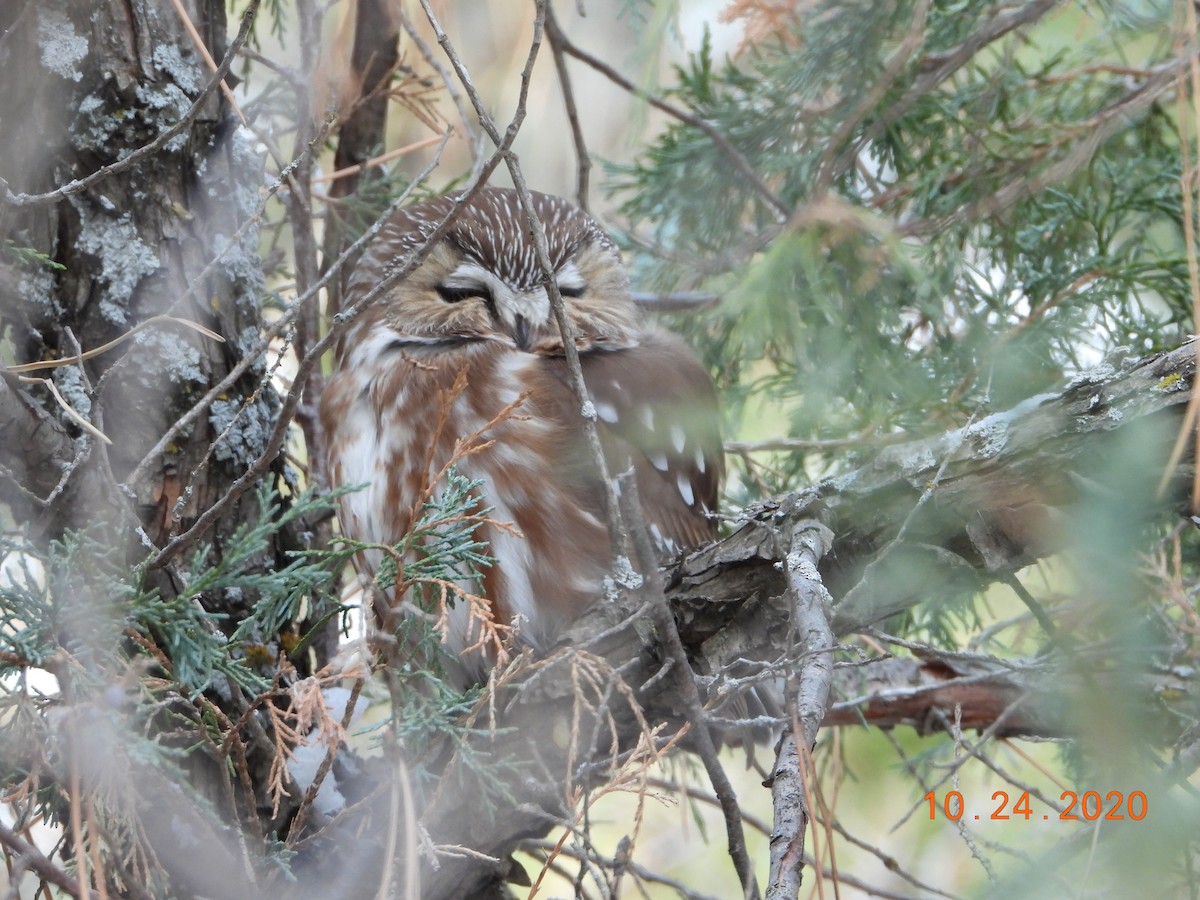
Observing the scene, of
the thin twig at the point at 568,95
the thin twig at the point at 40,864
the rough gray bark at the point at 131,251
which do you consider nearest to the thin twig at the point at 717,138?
the thin twig at the point at 568,95

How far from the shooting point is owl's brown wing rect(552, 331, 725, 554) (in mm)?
2250

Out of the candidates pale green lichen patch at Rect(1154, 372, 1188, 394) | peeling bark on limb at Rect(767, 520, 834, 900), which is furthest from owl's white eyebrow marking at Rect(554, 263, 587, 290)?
pale green lichen patch at Rect(1154, 372, 1188, 394)

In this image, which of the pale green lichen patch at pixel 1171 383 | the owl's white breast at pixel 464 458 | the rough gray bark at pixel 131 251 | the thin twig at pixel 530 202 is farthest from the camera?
the owl's white breast at pixel 464 458

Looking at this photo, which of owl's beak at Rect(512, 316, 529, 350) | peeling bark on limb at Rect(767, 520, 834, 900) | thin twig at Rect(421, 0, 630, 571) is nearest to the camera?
peeling bark on limb at Rect(767, 520, 834, 900)

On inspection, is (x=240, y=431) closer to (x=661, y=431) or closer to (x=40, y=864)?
(x=661, y=431)

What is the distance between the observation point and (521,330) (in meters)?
2.33

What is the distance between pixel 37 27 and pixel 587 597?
1.37 meters

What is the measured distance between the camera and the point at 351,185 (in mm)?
2543

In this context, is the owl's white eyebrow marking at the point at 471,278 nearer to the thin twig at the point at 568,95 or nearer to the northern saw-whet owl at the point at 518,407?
the northern saw-whet owl at the point at 518,407

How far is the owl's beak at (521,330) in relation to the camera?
232 cm

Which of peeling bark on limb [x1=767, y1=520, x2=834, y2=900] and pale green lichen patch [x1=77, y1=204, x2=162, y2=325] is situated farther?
pale green lichen patch [x1=77, y1=204, x2=162, y2=325]

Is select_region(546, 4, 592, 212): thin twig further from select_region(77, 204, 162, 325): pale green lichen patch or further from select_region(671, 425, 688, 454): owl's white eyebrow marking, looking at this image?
select_region(77, 204, 162, 325): pale green lichen patch

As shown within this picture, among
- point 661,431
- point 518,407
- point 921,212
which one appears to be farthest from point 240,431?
point 921,212

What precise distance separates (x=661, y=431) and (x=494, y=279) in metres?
0.49
